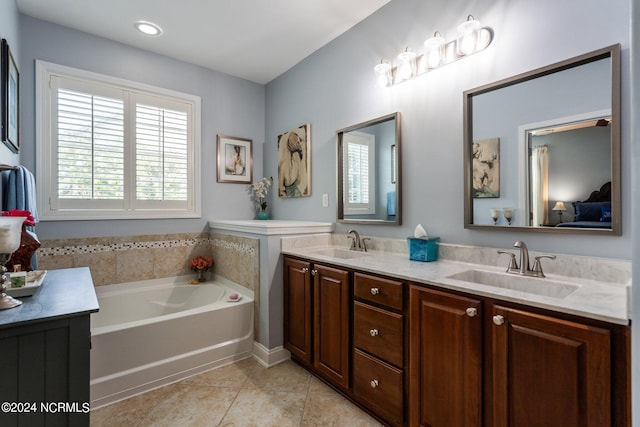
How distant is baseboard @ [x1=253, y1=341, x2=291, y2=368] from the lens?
2.37m

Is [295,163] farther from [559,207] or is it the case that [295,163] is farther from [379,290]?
[559,207]

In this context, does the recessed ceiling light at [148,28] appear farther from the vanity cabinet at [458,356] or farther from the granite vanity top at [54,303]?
the vanity cabinet at [458,356]

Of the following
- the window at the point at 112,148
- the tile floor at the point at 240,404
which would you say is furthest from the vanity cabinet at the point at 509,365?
the window at the point at 112,148

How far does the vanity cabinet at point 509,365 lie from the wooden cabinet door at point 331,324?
0.48 meters

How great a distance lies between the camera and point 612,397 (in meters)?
0.94

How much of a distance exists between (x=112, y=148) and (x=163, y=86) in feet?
2.50

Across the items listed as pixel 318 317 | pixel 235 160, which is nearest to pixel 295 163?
pixel 235 160

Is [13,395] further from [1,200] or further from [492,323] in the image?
[492,323]

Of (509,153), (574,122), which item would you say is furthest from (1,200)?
(574,122)

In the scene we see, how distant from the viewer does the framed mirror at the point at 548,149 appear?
4.42 ft

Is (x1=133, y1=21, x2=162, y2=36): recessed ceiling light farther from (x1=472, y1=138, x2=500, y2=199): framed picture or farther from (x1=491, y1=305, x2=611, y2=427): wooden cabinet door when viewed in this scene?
(x1=491, y1=305, x2=611, y2=427): wooden cabinet door

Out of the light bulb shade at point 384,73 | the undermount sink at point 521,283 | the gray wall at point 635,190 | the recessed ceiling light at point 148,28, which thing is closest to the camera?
the gray wall at point 635,190

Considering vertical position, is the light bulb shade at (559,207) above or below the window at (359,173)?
below

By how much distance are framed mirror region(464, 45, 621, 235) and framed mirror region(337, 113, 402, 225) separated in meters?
0.51
